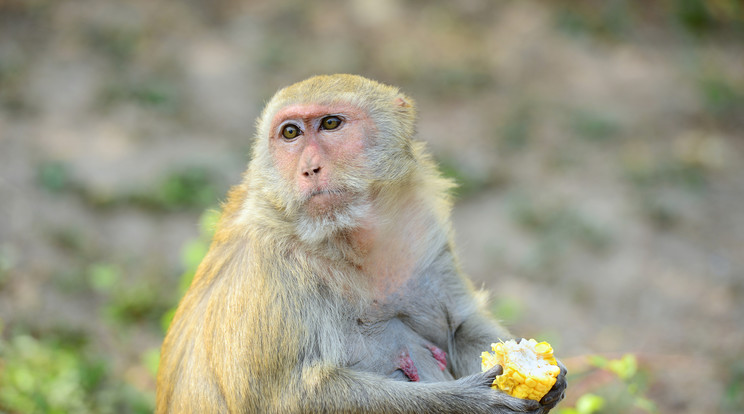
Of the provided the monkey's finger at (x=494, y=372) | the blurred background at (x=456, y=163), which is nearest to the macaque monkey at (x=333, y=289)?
the monkey's finger at (x=494, y=372)

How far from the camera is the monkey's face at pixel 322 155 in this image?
311cm

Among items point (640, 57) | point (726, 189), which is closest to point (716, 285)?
point (726, 189)

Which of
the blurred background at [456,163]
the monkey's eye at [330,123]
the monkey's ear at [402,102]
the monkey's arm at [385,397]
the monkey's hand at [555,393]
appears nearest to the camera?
the monkey's arm at [385,397]

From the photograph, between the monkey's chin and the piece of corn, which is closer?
the piece of corn

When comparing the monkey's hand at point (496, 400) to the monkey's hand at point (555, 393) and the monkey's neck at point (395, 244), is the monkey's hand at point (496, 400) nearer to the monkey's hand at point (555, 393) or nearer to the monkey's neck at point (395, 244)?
the monkey's hand at point (555, 393)

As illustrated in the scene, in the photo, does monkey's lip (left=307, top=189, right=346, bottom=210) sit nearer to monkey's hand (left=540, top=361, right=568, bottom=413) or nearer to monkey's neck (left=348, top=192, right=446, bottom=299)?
monkey's neck (left=348, top=192, right=446, bottom=299)

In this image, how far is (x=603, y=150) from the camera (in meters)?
8.19

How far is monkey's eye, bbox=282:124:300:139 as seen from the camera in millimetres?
3264

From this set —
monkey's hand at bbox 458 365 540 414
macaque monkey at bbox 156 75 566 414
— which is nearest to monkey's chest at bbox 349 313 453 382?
macaque monkey at bbox 156 75 566 414

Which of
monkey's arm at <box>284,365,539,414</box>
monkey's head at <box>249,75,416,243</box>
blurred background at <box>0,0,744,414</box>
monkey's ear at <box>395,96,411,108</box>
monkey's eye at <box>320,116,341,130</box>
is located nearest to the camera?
monkey's arm at <box>284,365,539,414</box>

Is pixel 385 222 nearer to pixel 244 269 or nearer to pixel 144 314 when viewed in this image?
pixel 244 269

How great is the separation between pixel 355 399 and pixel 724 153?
686 centimetres

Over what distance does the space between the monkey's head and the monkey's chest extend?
52 centimetres

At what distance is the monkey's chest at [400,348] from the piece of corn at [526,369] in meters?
0.44
